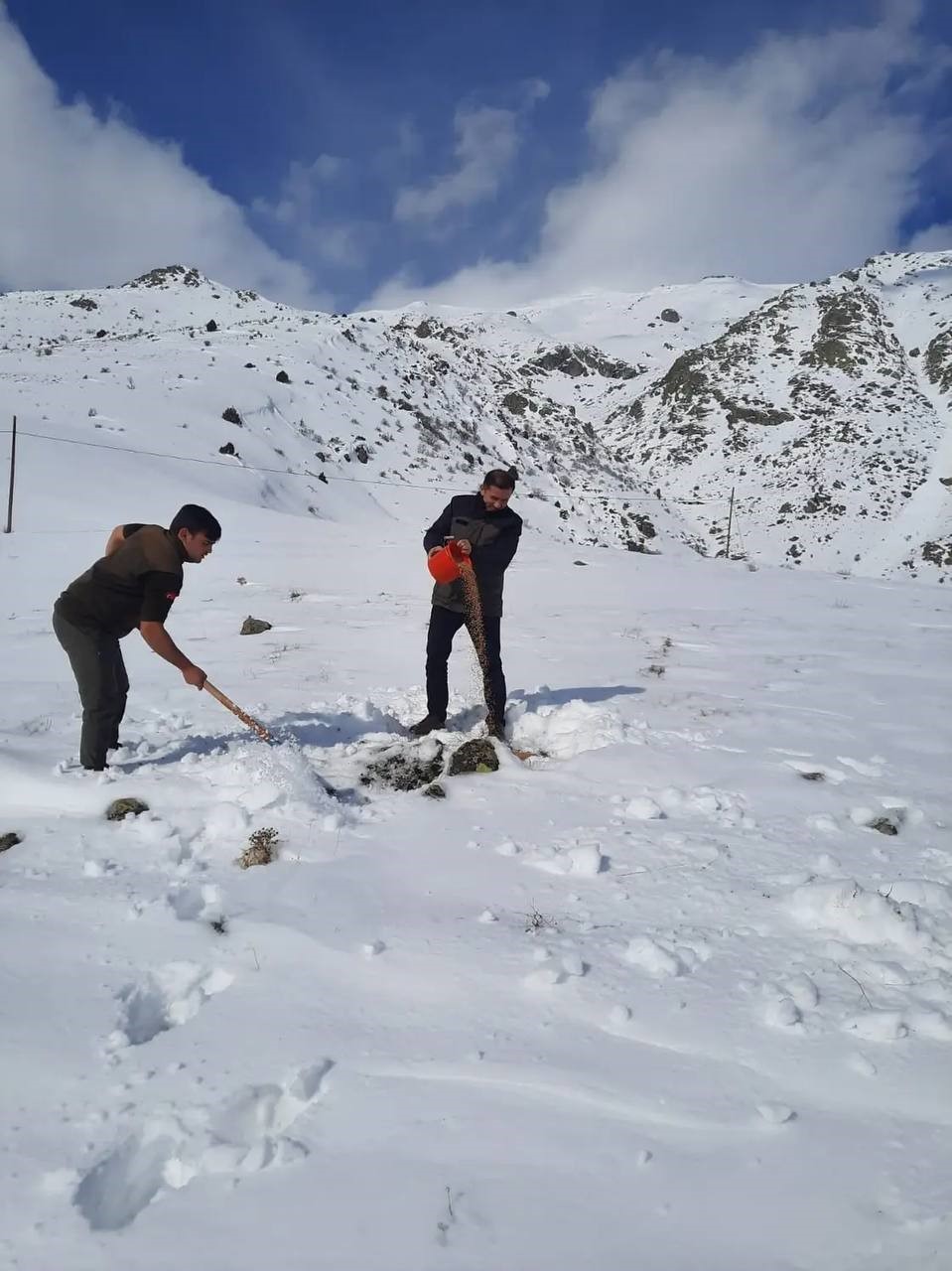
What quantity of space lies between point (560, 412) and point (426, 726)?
5187cm

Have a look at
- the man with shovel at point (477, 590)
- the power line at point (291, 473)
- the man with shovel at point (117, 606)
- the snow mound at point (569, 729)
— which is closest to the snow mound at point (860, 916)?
the snow mound at point (569, 729)

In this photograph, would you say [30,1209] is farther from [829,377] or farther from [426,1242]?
[829,377]

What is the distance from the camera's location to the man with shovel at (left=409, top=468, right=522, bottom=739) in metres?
5.46

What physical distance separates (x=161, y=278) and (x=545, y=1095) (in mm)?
82615

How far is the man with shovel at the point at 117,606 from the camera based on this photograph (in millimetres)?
4520

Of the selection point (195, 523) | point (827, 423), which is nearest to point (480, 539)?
point (195, 523)

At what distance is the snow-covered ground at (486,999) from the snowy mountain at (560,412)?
22.4 meters

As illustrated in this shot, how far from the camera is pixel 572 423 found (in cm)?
5291

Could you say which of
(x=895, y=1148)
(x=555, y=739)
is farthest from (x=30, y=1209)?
(x=555, y=739)

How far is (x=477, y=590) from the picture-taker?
562cm

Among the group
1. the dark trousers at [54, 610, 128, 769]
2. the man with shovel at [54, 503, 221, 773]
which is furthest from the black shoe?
the dark trousers at [54, 610, 128, 769]

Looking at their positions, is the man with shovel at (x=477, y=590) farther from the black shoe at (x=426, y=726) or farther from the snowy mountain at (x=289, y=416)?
the snowy mountain at (x=289, y=416)

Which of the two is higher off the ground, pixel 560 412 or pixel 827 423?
pixel 827 423

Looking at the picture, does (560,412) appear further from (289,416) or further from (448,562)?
(448,562)
